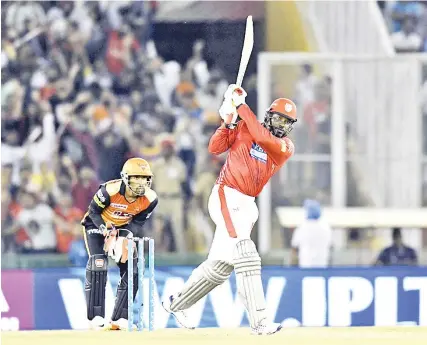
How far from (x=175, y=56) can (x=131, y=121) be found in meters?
1.12

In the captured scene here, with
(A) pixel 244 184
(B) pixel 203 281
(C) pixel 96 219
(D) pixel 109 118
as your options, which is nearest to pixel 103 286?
(C) pixel 96 219

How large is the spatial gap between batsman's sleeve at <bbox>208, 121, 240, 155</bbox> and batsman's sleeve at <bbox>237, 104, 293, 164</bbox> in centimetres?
24

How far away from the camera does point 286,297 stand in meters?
15.2

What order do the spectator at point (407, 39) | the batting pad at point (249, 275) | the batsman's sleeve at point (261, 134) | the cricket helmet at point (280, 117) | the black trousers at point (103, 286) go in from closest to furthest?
1. the batsman's sleeve at point (261, 134)
2. the batting pad at point (249, 275)
3. the cricket helmet at point (280, 117)
4. the black trousers at point (103, 286)
5. the spectator at point (407, 39)

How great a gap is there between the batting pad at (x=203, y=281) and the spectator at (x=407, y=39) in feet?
28.7

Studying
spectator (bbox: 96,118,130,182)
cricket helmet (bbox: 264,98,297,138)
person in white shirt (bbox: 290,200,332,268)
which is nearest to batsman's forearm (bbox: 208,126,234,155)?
cricket helmet (bbox: 264,98,297,138)

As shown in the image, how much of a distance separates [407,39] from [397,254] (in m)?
3.69

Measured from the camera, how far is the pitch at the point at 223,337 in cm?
1070

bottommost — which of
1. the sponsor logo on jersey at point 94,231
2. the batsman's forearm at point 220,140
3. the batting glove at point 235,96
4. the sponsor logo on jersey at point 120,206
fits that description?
the sponsor logo on jersey at point 94,231

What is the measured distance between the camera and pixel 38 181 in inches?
725

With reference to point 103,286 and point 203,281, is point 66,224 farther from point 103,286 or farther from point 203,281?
point 203,281

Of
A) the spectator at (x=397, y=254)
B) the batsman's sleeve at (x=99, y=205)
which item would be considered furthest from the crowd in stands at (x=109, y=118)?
the batsman's sleeve at (x=99, y=205)

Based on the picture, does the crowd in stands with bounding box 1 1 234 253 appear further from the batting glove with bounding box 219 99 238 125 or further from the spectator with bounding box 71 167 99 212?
the batting glove with bounding box 219 99 238 125

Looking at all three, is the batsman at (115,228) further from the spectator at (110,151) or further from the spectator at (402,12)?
the spectator at (402,12)
